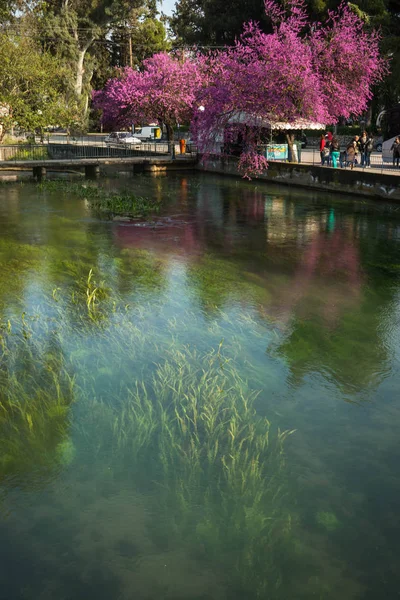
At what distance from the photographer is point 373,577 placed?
6.02 metres

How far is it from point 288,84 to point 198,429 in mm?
28366

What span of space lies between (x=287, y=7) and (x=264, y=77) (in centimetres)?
1758

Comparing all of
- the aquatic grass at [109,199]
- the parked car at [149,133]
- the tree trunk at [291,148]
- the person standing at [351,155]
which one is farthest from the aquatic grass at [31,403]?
the parked car at [149,133]

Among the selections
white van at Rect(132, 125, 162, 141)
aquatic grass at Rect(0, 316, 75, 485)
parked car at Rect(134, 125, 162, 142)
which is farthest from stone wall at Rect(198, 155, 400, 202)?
white van at Rect(132, 125, 162, 141)

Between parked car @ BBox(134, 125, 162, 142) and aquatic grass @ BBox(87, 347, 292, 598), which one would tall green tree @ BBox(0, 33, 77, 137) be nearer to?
parked car @ BBox(134, 125, 162, 142)

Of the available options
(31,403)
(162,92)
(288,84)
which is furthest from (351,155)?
(31,403)

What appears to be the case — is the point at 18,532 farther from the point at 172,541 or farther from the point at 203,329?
the point at 203,329

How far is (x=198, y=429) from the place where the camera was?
8.62 m

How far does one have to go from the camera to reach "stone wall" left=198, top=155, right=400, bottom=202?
28219 millimetres

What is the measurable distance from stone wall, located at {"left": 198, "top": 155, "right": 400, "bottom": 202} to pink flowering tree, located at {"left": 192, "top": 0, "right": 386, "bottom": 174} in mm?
1272

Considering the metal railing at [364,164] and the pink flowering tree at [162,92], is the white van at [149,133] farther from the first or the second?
the metal railing at [364,164]

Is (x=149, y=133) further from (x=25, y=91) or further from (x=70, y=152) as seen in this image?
(x=25, y=91)

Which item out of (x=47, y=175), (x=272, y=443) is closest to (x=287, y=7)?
(x=47, y=175)

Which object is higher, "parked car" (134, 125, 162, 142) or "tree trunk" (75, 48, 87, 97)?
"tree trunk" (75, 48, 87, 97)
